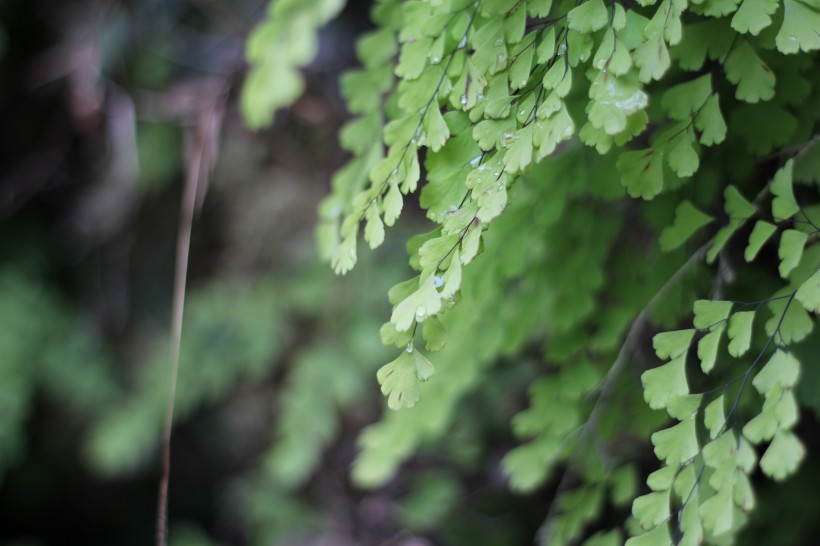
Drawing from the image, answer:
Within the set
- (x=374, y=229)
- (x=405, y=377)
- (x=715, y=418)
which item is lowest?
(x=715, y=418)

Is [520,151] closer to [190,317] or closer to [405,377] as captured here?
[405,377]

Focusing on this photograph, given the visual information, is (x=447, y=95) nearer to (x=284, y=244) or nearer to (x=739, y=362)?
(x=739, y=362)

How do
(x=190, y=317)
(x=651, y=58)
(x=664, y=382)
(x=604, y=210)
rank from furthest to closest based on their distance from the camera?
(x=190, y=317) → (x=604, y=210) → (x=664, y=382) → (x=651, y=58)

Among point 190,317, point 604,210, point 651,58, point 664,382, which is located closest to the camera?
point 651,58

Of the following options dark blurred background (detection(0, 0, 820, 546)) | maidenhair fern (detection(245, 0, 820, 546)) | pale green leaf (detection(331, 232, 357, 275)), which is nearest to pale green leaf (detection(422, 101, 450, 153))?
maidenhair fern (detection(245, 0, 820, 546))

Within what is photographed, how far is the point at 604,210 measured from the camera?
92cm

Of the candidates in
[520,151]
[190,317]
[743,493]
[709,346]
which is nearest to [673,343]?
[709,346]

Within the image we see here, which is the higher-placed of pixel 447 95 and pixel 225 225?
pixel 447 95

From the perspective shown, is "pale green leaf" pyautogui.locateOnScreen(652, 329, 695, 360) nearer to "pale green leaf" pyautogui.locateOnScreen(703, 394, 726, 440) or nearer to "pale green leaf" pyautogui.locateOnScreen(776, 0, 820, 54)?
"pale green leaf" pyautogui.locateOnScreen(703, 394, 726, 440)

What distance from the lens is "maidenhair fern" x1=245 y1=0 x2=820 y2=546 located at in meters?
0.59

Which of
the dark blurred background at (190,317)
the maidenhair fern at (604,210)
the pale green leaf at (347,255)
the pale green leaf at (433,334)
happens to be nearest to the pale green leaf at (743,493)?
the maidenhair fern at (604,210)

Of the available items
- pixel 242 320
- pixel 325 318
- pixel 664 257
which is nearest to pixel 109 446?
pixel 242 320

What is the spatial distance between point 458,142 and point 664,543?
41cm

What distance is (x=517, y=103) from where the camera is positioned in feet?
1.99
